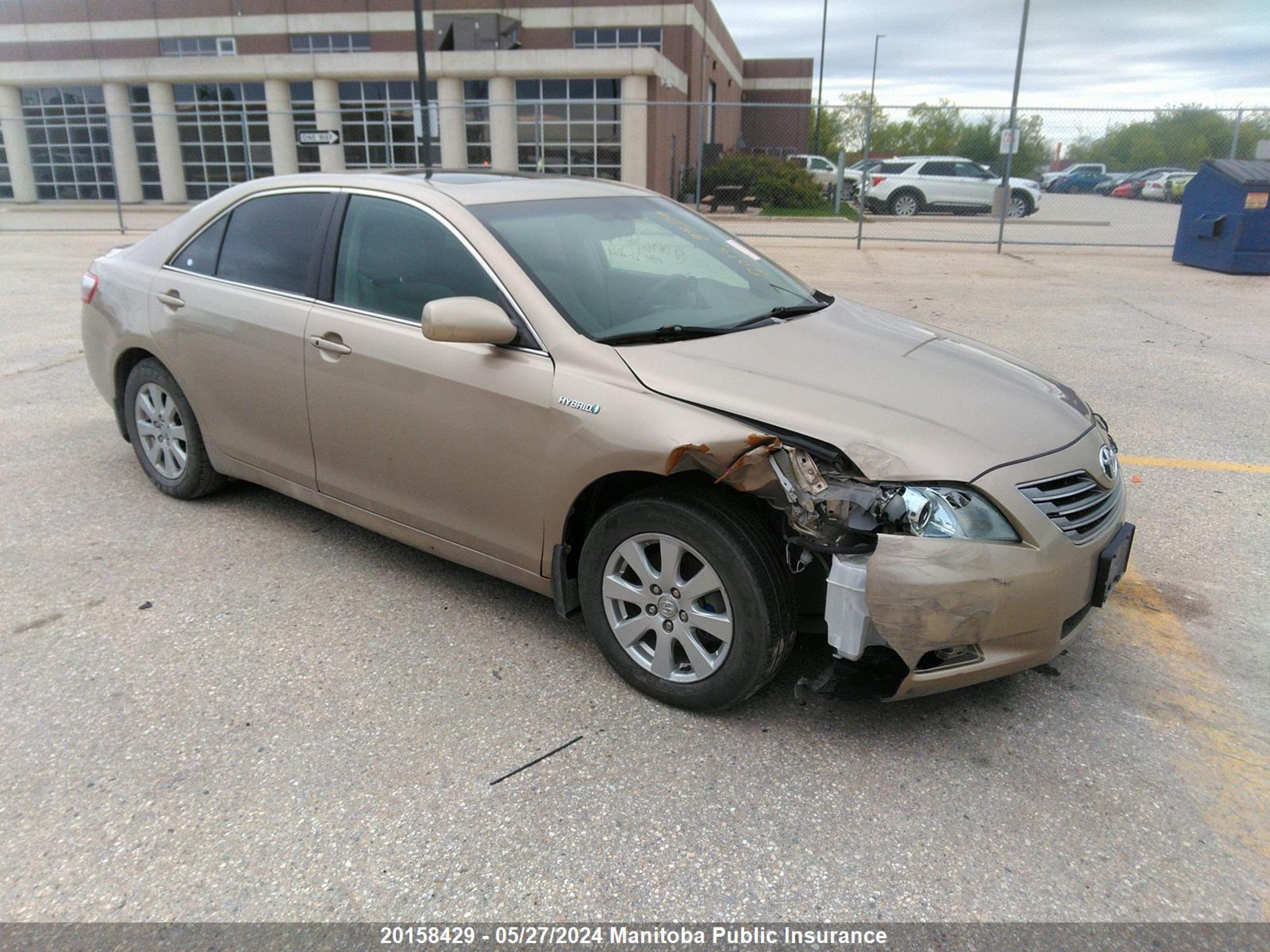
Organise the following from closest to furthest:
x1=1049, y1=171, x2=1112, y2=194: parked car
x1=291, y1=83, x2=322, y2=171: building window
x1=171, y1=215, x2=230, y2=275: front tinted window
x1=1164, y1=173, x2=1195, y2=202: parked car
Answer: x1=171, y1=215, x2=230, y2=275: front tinted window
x1=291, y1=83, x2=322, y2=171: building window
x1=1049, y1=171, x2=1112, y2=194: parked car
x1=1164, y1=173, x2=1195, y2=202: parked car

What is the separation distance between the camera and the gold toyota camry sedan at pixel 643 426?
2723mm

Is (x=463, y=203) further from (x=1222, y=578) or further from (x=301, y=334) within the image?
(x=1222, y=578)

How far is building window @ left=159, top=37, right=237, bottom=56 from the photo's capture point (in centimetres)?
3578

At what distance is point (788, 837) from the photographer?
254 cm

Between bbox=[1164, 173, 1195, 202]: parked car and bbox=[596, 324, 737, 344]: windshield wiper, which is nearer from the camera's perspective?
bbox=[596, 324, 737, 344]: windshield wiper

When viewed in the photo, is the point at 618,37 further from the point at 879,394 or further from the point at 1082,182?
the point at 879,394

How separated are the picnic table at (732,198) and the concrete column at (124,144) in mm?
19189

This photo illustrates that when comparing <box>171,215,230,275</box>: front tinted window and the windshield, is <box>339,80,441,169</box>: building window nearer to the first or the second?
<box>171,215,230,275</box>: front tinted window

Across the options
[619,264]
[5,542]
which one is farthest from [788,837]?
[5,542]

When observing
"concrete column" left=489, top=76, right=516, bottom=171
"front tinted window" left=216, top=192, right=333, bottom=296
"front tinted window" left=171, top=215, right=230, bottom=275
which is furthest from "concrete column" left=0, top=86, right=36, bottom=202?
"front tinted window" left=216, top=192, right=333, bottom=296

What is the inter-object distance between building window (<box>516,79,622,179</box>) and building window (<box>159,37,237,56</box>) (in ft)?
45.2

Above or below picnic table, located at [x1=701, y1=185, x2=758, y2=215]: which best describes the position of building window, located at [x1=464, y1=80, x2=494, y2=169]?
above

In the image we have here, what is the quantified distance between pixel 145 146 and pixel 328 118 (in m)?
6.90

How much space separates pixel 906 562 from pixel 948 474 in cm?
29
